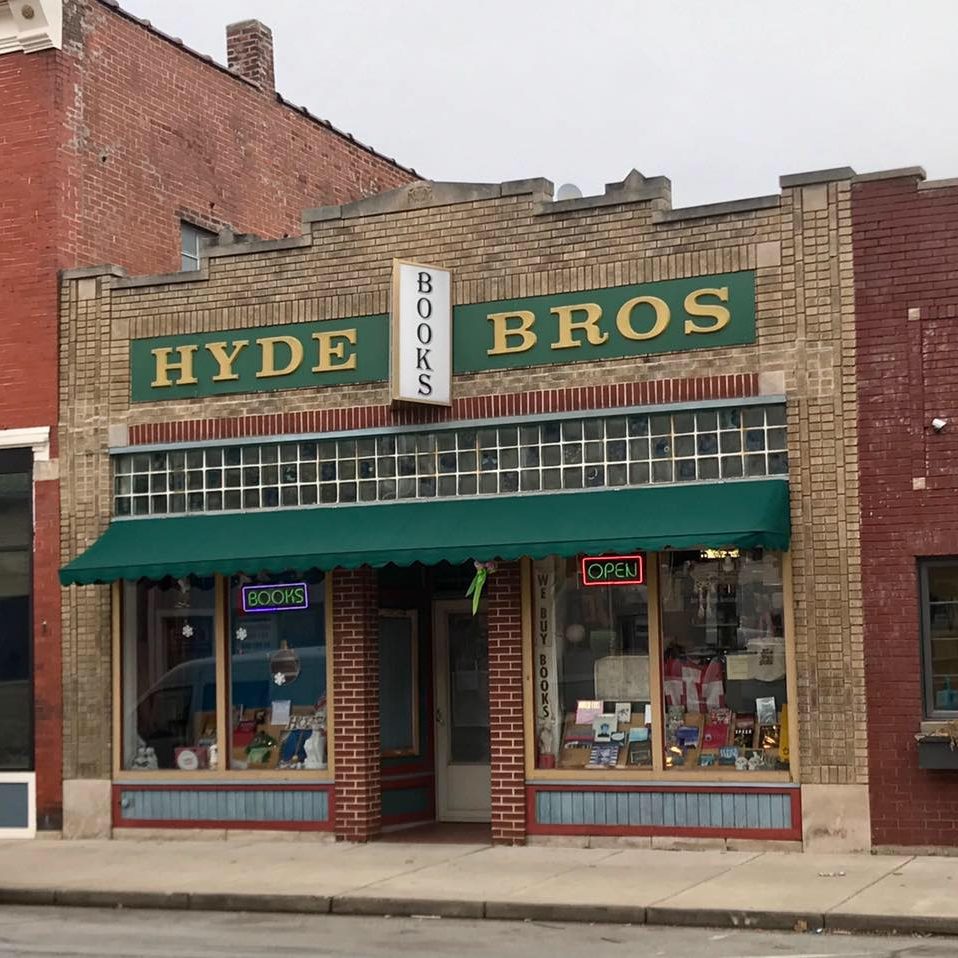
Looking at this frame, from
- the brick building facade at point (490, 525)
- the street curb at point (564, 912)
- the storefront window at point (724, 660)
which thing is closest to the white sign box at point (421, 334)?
the brick building facade at point (490, 525)

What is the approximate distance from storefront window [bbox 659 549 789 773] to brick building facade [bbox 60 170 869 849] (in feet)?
0.08

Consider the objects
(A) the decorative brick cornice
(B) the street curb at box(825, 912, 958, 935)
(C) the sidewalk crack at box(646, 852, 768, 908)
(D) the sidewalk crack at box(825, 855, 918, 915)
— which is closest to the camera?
(B) the street curb at box(825, 912, 958, 935)

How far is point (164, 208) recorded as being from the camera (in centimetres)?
2111

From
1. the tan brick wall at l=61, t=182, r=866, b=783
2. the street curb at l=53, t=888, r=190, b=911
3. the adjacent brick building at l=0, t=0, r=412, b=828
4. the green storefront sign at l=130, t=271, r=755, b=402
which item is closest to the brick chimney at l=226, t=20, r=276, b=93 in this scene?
the adjacent brick building at l=0, t=0, r=412, b=828

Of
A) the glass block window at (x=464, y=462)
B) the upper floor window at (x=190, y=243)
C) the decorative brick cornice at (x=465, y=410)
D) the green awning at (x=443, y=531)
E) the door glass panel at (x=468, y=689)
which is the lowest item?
the door glass panel at (x=468, y=689)

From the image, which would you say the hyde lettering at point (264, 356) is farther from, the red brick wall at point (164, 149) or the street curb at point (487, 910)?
the street curb at point (487, 910)

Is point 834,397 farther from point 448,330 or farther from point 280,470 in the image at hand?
point 280,470

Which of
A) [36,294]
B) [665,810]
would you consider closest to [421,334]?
[36,294]

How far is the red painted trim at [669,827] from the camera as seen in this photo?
50.9ft

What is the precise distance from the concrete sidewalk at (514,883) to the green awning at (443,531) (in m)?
2.74

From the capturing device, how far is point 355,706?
1748 cm

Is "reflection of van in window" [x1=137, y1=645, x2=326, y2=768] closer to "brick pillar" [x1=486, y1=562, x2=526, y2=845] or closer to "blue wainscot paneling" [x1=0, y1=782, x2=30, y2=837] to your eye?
"blue wainscot paneling" [x1=0, y1=782, x2=30, y2=837]

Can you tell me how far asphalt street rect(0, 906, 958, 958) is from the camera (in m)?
11.5

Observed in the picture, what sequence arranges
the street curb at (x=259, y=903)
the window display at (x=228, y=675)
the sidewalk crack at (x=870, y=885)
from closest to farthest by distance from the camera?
the sidewalk crack at (x=870, y=885)
the street curb at (x=259, y=903)
the window display at (x=228, y=675)
